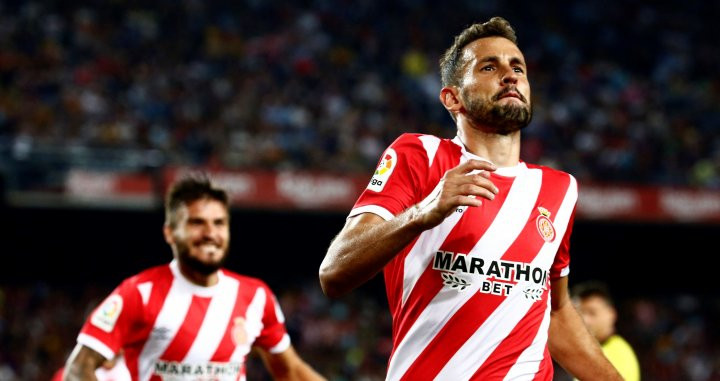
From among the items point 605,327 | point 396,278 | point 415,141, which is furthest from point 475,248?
point 605,327

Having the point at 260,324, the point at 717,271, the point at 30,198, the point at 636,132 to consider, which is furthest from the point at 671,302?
the point at 260,324

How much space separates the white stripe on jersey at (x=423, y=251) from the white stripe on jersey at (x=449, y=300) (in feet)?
0.30

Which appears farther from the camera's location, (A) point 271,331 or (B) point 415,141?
(A) point 271,331

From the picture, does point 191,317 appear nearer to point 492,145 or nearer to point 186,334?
point 186,334

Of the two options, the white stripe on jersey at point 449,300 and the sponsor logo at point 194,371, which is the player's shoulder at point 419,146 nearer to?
the white stripe on jersey at point 449,300

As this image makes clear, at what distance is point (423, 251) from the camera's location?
3.05 metres

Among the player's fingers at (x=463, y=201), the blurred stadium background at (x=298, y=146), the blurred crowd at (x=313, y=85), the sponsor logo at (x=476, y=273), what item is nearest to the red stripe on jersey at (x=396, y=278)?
the sponsor logo at (x=476, y=273)

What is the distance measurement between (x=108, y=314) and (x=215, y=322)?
0.55 m

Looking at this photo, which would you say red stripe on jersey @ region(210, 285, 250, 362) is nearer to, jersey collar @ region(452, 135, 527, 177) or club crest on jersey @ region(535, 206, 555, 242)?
jersey collar @ region(452, 135, 527, 177)

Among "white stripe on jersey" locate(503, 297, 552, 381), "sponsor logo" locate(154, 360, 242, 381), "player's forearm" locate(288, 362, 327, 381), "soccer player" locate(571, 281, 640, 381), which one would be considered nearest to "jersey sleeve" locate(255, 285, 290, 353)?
"player's forearm" locate(288, 362, 327, 381)

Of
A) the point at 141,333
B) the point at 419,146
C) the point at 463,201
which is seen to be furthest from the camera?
the point at 141,333

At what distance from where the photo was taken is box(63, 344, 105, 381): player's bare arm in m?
4.59

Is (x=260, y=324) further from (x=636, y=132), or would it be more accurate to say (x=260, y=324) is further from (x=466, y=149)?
(x=636, y=132)

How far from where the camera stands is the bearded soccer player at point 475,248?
3.01 meters
